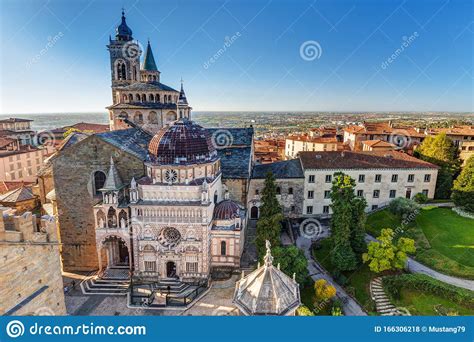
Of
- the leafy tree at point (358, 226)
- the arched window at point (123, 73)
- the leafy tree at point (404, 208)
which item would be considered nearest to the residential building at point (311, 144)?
the leafy tree at point (404, 208)

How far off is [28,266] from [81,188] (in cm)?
1284

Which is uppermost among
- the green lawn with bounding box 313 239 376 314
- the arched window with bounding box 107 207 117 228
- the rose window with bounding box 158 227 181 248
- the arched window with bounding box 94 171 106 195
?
the arched window with bounding box 94 171 106 195

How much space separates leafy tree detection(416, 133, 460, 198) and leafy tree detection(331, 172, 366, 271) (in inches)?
648

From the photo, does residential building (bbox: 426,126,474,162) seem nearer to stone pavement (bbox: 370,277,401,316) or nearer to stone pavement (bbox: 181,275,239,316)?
stone pavement (bbox: 370,277,401,316)

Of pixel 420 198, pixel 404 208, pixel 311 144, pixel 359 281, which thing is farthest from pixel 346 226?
pixel 311 144

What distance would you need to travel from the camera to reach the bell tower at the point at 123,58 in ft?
→ 121

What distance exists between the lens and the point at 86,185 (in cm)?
2236

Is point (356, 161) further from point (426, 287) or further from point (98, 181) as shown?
point (98, 181)

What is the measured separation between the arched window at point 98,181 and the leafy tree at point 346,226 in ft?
57.4

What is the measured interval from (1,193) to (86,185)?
2001 cm

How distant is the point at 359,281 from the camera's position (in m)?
21.1

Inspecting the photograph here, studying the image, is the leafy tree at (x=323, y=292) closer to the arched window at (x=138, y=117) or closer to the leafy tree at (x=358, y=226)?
the leafy tree at (x=358, y=226)

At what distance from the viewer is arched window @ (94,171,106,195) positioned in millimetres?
22344

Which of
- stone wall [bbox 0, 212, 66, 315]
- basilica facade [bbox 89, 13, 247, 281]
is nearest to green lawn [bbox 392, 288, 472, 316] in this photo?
basilica facade [bbox 89, 13, 247, 281]
